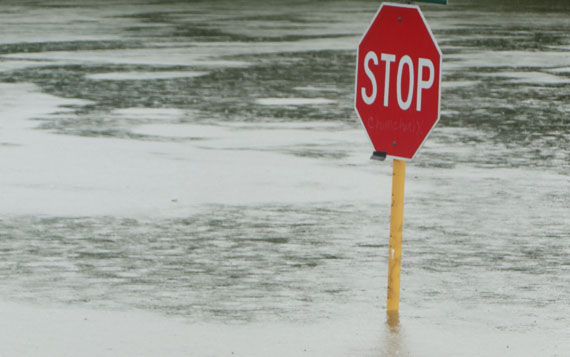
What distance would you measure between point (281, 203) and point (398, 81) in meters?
3.63

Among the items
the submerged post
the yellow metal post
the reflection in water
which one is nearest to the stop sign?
the submerged post

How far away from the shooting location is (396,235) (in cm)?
709

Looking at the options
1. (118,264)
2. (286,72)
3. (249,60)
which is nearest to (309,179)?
(118,264)

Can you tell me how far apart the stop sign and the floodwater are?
0.98 metres

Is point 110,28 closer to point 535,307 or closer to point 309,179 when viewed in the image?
point 309,179

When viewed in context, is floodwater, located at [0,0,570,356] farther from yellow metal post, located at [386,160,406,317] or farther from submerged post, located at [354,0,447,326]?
submerged post, located at [354,0,447,326]

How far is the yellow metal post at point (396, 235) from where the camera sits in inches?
276

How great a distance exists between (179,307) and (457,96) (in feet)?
33.4

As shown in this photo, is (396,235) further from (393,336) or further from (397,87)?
(397,87)

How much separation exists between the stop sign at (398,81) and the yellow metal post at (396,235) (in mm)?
101

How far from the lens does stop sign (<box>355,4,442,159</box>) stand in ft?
22.1

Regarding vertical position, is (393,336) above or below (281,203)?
above

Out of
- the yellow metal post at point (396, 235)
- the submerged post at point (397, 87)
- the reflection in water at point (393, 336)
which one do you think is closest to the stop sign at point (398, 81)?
the submerged post at point (397, 87)

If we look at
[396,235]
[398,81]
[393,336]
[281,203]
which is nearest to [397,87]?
[398,81]
